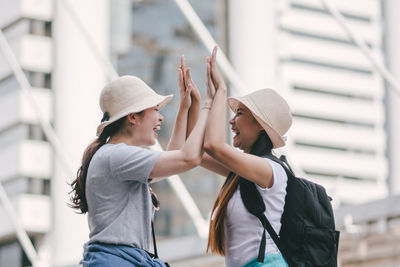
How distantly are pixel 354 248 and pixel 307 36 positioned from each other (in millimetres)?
68073

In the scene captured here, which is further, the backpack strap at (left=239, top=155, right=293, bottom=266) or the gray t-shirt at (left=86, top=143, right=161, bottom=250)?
the backpack strap at (left=239, top=155, right=293, bottom=266)

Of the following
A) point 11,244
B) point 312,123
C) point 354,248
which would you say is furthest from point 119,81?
point 312,123

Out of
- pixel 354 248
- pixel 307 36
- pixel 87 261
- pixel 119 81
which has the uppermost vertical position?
pixel 119 81

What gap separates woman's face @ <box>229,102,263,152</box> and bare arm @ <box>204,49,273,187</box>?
0.48 ft

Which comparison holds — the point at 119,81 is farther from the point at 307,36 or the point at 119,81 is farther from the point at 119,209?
the point at 307,36

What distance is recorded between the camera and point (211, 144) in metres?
3.02

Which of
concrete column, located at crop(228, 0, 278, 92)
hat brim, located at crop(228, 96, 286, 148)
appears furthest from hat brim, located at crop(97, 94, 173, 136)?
concrete column, located at crop(228, 0, 278, 92)

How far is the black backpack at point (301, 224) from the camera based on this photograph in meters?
3.09

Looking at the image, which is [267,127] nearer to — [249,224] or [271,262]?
[249,224]

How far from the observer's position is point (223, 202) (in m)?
3.15

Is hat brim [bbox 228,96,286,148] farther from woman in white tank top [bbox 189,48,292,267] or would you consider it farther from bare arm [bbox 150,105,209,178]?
bare arm [bbox 150,105,209,178]

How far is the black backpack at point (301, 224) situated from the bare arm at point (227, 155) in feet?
0.24

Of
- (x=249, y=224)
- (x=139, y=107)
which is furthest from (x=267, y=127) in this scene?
(x=139, y=107)

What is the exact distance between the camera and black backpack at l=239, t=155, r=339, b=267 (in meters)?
3.09
